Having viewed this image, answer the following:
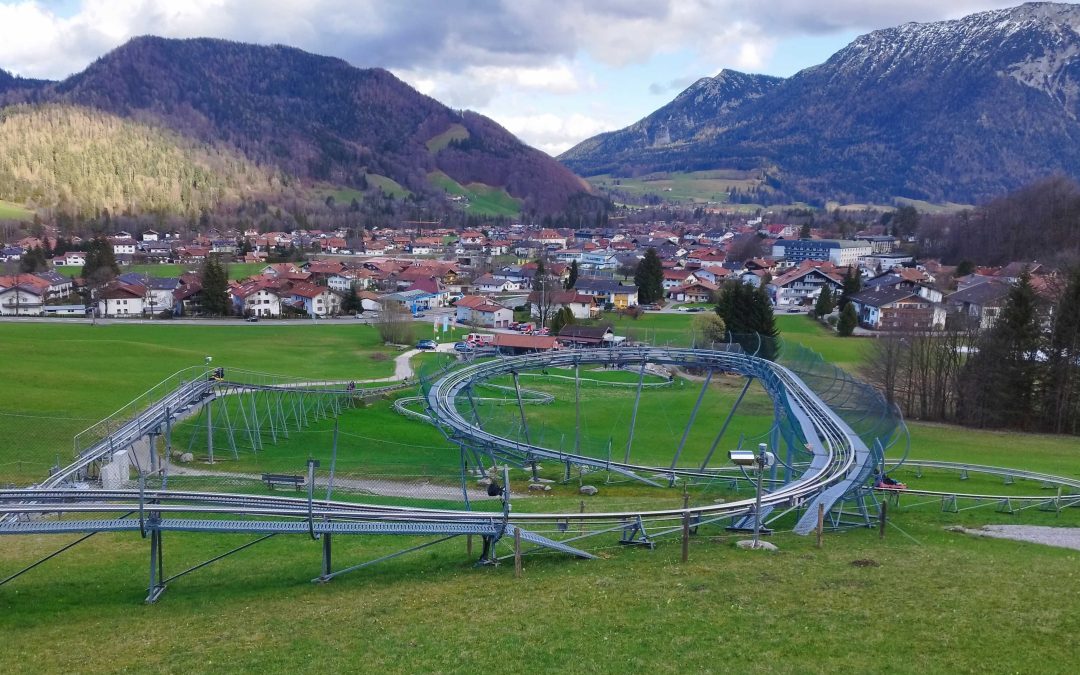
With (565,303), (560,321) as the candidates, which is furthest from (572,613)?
(565,303)

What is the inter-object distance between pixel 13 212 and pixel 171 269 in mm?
64484

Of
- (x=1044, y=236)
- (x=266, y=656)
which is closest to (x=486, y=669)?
(x=266, y=656)

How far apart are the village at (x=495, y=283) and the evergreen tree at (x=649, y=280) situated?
18.3 inches

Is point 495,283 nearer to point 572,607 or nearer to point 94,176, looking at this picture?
point 572,607

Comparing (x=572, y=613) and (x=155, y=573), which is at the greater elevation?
(x=572, y=613)

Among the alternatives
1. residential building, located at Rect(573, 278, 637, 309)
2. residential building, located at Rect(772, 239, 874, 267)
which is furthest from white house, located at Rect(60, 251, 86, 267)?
residential building, located at Rect(772, 239, 874, 267)

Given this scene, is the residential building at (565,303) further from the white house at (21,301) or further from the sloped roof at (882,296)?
the white house at (21,301)

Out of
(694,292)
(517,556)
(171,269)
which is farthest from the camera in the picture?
(171,269)

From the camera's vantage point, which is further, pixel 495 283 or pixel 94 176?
pixel 94 176

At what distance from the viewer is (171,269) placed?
108 metres

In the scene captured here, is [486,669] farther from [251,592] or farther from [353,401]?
[353,401]

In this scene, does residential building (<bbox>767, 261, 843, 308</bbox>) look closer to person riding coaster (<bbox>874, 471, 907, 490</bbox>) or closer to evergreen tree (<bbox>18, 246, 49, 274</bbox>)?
person riding coaster (<bbox>874, 471, 907, 490</bbox>)

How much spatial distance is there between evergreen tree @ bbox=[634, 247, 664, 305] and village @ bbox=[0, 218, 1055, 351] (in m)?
Result: 0.46

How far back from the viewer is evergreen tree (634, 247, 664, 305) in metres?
87.8
